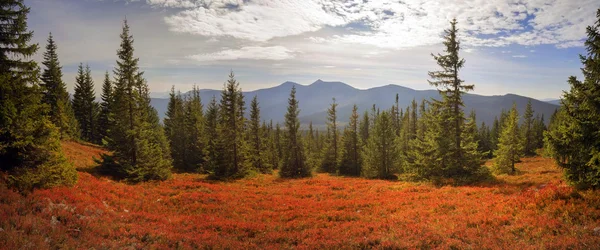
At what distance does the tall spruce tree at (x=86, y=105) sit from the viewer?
4973 cm

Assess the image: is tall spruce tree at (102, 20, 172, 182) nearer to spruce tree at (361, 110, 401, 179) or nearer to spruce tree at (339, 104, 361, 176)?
spruce tree at (361, 110, 401, 179)

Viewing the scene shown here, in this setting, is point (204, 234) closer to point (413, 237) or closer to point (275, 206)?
point (275, 206)

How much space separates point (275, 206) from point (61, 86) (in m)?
44.8

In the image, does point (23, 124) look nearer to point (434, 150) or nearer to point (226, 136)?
point (226, 136)

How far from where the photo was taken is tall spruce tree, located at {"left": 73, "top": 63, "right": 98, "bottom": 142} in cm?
4973

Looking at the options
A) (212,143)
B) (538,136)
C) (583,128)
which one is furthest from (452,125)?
(538,136)

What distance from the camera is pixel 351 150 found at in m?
47.5

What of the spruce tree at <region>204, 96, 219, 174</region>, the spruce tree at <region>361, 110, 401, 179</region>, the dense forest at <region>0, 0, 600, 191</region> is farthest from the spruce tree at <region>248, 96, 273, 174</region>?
the spruce tree at <region>361, 110, 401, 179</region>

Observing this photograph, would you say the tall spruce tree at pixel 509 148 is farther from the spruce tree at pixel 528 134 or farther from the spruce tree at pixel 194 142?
the spruce tree at pixel 194 142

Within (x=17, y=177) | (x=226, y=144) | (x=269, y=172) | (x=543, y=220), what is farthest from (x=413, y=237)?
(x=269, y=172)

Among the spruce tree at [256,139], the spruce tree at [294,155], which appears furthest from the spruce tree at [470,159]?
the spruce tree at [256,139]

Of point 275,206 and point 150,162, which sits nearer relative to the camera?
point 275,206

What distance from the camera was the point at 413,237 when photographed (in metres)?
11.0

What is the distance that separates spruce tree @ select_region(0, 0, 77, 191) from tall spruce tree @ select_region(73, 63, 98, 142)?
4441cm
